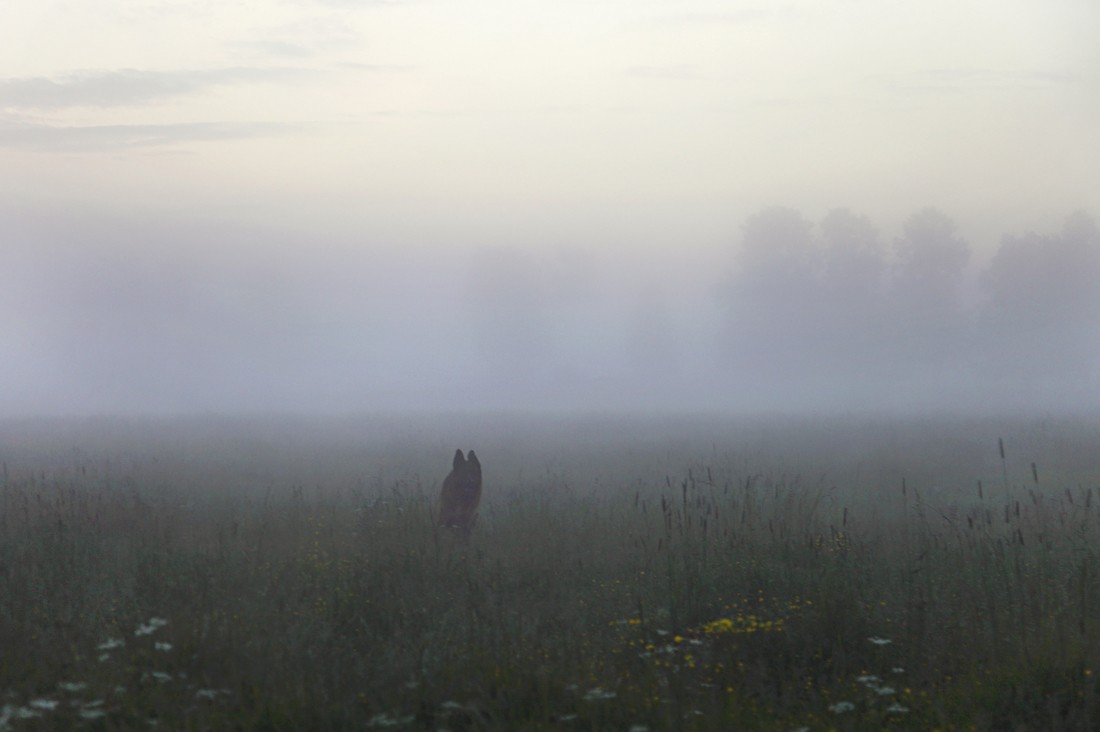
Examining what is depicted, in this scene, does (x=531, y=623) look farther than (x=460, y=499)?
No

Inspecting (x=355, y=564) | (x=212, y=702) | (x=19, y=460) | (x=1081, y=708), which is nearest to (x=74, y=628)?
(x=212, y=702)

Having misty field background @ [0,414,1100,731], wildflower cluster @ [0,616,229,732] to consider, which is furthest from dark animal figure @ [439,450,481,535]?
wildflower cluster @ [0,616,229,732]

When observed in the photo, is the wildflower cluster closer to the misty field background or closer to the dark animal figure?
the misty field background

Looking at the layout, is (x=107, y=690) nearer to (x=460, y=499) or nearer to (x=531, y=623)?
(x=531, y=623)

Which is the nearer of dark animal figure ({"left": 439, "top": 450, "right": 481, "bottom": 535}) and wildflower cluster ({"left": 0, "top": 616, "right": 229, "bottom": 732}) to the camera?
wildflower cluster ({"left": 0, "top": 616, "right": 229, "bottom": 732})

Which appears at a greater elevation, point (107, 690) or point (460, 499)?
point (460, 499)

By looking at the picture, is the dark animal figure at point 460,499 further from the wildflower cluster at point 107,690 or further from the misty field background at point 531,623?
the wildflower cluster at point 107,690

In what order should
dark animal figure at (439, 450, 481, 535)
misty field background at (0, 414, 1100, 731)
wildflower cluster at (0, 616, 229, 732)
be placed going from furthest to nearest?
dark animal figure at (439, 450, 481, 535)
misty field background at (0, 414, 1100, 731)
wildflower cluster at (0, 616, 229, 732)

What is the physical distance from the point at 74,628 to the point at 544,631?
10.7ft

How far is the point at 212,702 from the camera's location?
473cm

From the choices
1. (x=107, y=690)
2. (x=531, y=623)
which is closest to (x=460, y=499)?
(x=531, y=623)

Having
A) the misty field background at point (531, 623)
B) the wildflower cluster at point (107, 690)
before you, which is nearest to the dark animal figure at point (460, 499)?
A: the misty field background at point (531, 623)

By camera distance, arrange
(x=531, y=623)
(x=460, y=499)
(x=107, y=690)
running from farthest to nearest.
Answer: (x=460, y=499)
(x=531, y=623)
(x=107, y=690)

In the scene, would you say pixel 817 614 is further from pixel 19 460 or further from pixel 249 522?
pixel 19 460
